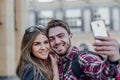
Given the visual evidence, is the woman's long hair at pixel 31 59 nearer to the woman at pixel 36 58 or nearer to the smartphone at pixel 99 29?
the woman at pixel 36 58

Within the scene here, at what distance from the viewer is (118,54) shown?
2.08 meters

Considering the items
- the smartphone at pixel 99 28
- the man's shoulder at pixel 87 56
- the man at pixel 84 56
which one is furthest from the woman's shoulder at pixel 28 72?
the smartphone at pixel 99 28

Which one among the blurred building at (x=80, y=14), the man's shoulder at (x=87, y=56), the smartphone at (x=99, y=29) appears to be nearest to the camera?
the smartphone at (x=99, y=29)

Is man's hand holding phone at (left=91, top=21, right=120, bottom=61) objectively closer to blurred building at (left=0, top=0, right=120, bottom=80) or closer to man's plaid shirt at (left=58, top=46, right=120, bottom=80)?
man's plaid shirt at (left=58, top=46, right=120, bottom=80)

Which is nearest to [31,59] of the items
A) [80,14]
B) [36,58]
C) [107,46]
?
[36,58]

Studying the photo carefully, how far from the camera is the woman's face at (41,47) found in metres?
2.76

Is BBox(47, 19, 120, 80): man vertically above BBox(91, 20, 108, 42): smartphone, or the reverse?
BBox(91, 20, 108, 42): smartphone

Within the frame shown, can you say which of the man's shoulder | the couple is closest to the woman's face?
the couple

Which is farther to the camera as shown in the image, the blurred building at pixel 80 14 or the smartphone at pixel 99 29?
the blurred building at pixel 80 14

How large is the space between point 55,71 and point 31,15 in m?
38.6

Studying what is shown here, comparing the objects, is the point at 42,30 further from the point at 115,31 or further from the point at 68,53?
the point at 115,31

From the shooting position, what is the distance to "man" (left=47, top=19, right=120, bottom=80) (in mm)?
2025

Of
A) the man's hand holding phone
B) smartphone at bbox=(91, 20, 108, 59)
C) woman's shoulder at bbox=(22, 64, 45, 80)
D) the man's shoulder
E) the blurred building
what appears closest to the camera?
the man's hand holding phone

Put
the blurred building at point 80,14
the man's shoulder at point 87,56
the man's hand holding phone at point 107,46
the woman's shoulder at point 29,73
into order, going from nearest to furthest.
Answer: the man's hand holding phone at point 107,46, the man's shoulder at point 87,56, the woman's shoulder at point 29,73, the blurred building at point 80,14
